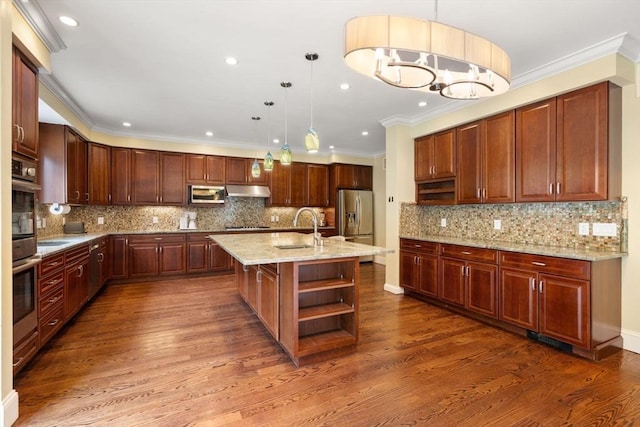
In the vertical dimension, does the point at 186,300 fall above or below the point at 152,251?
below

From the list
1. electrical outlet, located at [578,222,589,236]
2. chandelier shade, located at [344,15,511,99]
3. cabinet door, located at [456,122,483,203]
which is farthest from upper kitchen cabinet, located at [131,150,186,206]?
electrical outlet, located at [578,222,589,236]

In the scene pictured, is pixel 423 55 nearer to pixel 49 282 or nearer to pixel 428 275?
pixel 428 275

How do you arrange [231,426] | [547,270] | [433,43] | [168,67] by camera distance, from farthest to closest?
[168,67], [547,270], [231,426], [433,43]

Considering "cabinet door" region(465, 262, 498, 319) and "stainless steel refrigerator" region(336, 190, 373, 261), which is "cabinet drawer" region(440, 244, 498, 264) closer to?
"cabinet door" region(465, 262, 498, 319)

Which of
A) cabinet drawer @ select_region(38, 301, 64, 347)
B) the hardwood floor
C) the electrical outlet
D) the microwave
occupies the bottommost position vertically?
the hardwood floor

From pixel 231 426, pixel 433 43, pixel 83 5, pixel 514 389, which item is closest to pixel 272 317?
pixel 231 426

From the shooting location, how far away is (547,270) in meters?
2.83

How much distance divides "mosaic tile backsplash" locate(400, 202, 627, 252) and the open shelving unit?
2.12 meters

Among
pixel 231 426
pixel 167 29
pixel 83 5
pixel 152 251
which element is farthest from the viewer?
pixel 152 251

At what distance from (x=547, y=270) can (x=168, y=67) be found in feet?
13.4

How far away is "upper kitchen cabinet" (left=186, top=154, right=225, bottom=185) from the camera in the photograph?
19.7 ft

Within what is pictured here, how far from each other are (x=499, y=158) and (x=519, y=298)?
156 cm

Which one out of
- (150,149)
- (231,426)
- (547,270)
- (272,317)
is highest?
(150,149)

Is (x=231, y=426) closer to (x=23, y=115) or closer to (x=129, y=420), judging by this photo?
(x=129, y=420)
